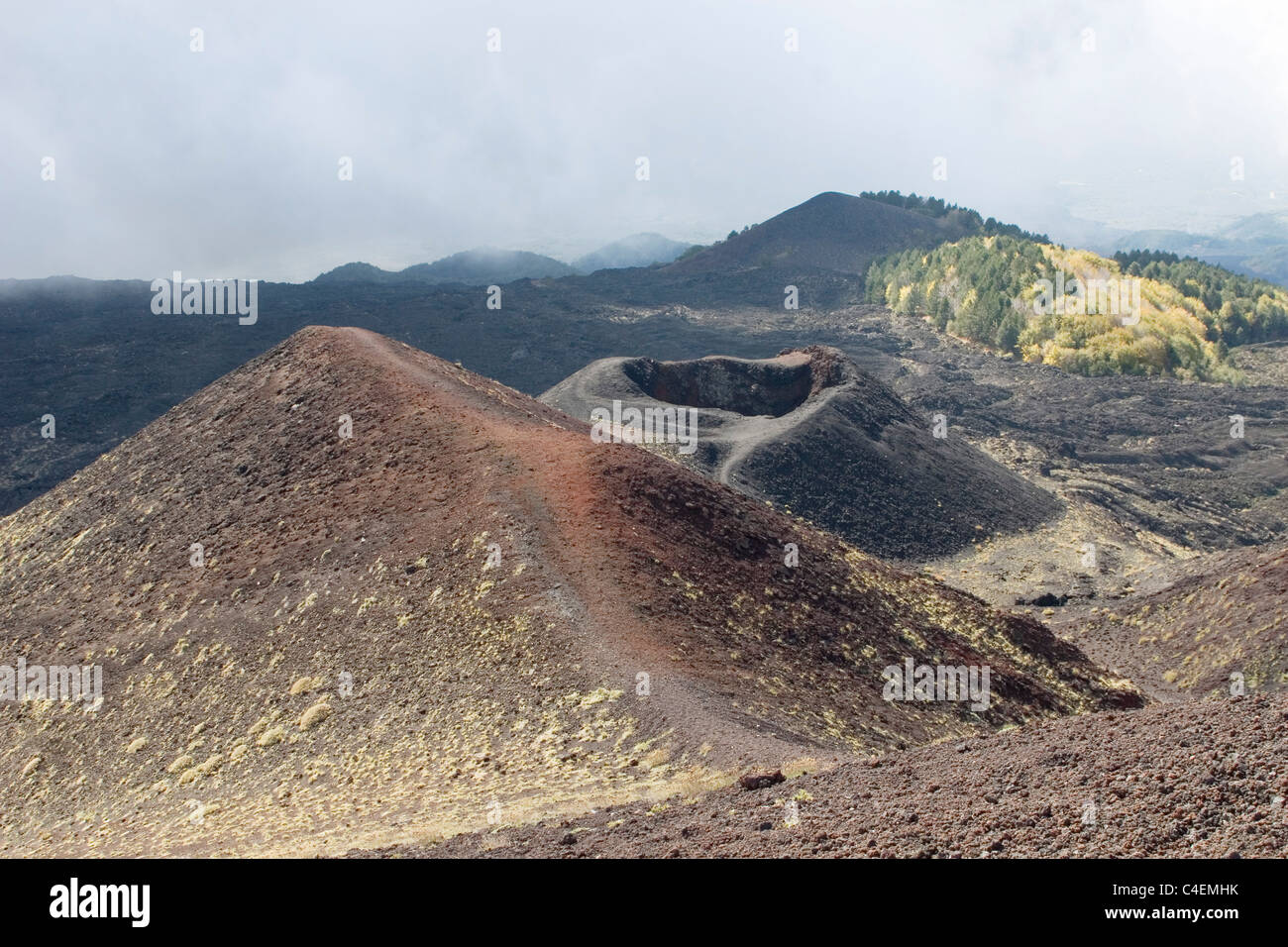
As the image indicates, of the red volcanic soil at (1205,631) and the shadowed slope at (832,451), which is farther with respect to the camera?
the shadowed slope at (832,451)

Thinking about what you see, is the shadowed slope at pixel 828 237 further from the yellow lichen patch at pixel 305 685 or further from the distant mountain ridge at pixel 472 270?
the yellow lichen patch at pixel 305 685

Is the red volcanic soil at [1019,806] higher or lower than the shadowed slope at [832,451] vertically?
lower

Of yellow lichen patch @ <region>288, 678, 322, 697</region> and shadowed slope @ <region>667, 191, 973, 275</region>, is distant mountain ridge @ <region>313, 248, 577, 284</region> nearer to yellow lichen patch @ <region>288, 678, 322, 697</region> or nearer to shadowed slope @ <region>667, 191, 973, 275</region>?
shadowed slope @ <region>667, 191, 973, 275</region>

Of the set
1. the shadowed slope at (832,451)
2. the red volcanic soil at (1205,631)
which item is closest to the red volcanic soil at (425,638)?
the red volcanic soil at (1205,631)

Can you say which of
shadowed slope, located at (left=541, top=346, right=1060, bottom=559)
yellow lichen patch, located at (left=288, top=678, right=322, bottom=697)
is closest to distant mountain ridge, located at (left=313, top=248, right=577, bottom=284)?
shadowed slope, located at (left=541, top=346, right=1060, bottom=559)

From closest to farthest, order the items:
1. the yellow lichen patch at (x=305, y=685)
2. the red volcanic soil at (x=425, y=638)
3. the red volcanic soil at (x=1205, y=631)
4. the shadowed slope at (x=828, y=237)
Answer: the red volcanic soil at (x=425, y=638)
the yellow lichen patch at (x=305, y=685)
the red volcanic soil at (x=1205, y=631)
the shadowed slope at (x=828, y=237)

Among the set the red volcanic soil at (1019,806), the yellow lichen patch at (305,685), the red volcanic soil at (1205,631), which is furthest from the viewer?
the red volcanic soil at (1205,631)

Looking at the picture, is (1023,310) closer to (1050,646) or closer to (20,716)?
(1050,646)
